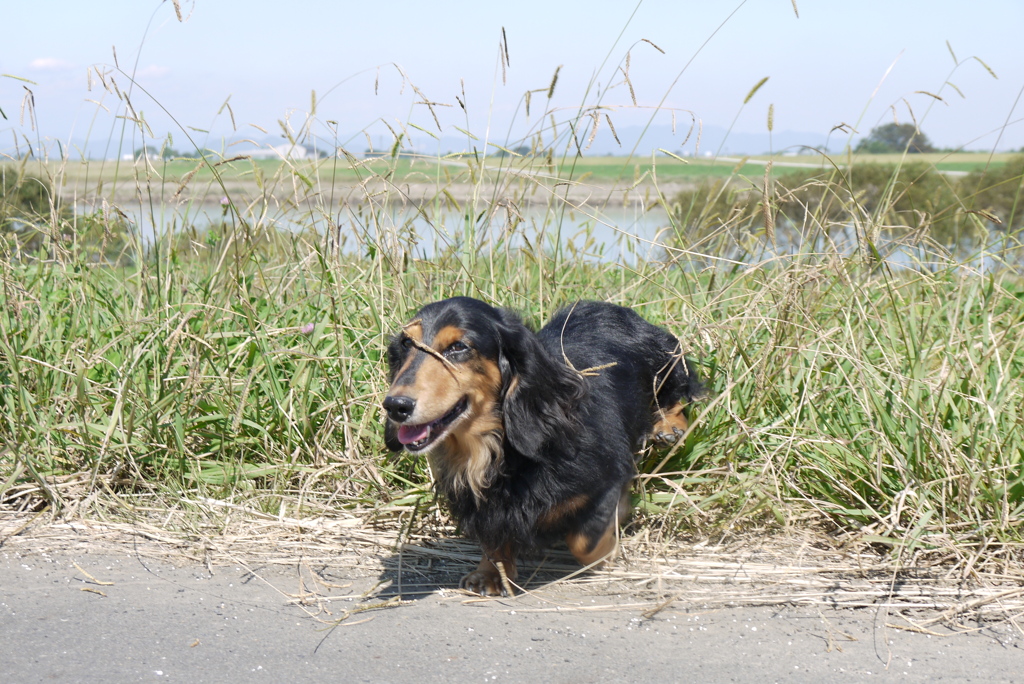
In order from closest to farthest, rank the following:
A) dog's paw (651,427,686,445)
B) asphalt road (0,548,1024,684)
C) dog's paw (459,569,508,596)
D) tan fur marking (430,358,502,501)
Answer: asphalt road (0,548,1024,684), tan fur marking (430,358,502,501), dog's paw (459,569,508,596), dog's paw (651,427,686,445)

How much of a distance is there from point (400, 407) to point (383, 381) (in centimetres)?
122

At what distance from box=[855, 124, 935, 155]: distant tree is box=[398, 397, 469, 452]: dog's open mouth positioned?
216cm

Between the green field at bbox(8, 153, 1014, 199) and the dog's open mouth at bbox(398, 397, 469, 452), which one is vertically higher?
the green field at bbox(8, 153, 1014, 199)

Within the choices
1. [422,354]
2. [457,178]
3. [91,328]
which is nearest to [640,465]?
[422,354]

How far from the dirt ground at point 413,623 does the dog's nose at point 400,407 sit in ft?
2.03

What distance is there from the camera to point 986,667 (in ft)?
7.02

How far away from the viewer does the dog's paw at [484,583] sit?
2.74 metres

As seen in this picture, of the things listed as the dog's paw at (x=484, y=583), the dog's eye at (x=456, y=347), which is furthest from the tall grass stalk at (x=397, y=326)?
the dog's eye at (x=456, y=347)

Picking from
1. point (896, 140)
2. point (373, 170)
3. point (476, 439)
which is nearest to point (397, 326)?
point (373, 170)

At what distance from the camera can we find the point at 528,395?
104 inches

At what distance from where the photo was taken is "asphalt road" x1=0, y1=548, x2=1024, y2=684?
214 centimetres

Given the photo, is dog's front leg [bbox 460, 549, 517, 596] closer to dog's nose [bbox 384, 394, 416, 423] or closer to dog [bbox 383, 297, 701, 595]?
dog [bbox 383, 297, 701, 595]

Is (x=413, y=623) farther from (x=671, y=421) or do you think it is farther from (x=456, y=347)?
(x=671, y=421)

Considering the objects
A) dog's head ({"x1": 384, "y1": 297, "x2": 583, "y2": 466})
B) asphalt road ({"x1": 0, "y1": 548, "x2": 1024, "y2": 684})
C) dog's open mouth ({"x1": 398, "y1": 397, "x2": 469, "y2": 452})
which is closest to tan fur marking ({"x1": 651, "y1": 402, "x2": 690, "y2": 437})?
dog's head ({"x1": 384, "y1": 297, "x2": 583, "y2": 466})
